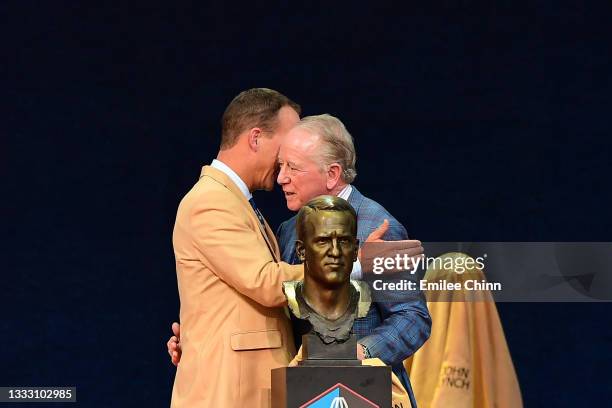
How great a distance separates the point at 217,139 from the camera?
588cm

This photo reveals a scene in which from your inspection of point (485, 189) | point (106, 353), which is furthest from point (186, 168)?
point (485, 189)

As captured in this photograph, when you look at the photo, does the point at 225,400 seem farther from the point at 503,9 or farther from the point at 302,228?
the point at 503,9

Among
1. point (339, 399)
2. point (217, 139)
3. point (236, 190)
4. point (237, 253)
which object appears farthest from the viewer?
point (217, 139)

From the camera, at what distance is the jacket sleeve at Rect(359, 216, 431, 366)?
364 cm

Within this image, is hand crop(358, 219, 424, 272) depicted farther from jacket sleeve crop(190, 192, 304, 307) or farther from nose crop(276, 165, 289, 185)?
nose crop(276, 165, 289, 185)

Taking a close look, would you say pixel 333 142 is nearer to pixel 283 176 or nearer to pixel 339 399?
pixel 283 176

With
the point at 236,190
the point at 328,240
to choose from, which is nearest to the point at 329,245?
the point at 328,240

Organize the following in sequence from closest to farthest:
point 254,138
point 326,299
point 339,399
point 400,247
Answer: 1. point 339,399
2. point 326,299
3. point 400,247
4. point 254,138

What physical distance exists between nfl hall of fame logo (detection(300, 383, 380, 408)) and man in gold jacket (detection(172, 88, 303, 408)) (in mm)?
393

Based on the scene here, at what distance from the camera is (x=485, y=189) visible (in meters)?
5.87

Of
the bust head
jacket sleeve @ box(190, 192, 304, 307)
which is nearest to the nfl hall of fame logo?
the bust head

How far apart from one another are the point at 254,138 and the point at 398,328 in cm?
75

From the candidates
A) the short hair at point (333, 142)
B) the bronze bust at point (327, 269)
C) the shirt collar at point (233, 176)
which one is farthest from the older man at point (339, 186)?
the bronze bust at point (327, 269)

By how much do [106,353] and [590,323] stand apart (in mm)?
2216
